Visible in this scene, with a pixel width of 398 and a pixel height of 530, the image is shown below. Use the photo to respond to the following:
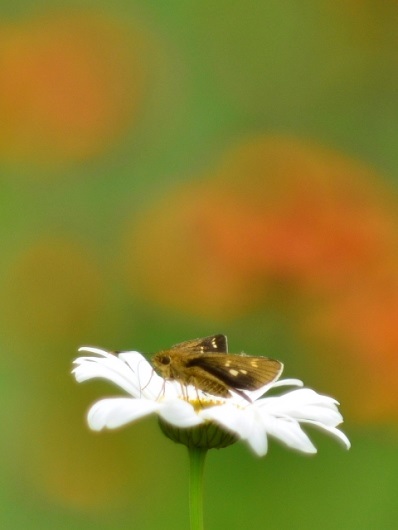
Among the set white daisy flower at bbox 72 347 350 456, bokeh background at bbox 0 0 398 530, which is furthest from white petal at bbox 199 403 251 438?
bokeh background at bbox 0 0 398 530

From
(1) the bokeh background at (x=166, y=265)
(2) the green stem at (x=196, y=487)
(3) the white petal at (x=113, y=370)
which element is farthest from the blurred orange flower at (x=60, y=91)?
(2) the green stem at (x=196, y=487)

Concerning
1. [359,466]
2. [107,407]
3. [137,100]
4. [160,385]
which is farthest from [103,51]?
[107,407]

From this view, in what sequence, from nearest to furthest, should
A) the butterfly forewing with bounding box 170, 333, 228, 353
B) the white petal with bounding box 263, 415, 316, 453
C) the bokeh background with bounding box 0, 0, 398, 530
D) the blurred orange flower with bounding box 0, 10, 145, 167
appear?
the white petal with bounding box 263, 415, 316, 453 → the butterfly forewing with bounding box 170, 333, 228, 353 → the bokeh background with bounding box 0, 0, 398, 530 → the blurred orange flower with bounding box 0, 10, 145, 167

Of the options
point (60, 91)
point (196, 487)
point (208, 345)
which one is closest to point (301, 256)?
point (60, 91)

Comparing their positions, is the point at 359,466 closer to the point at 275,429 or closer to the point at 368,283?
the point at 368,283

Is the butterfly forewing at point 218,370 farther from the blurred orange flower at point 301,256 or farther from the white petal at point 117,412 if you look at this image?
the blurred orange flower at point 301,256

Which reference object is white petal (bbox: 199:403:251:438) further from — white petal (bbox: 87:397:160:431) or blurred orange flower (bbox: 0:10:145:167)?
blurred orange flower (bbox: 0:10:145:167)

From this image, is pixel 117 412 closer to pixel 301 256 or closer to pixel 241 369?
pixel 241 369
